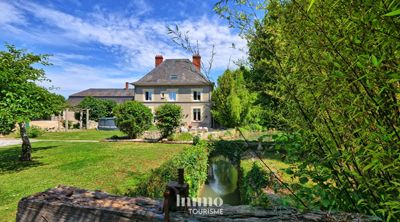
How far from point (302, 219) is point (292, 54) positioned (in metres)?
1.11

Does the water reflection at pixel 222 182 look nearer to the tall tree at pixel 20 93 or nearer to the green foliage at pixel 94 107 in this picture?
the tall tree at pixel 20 93

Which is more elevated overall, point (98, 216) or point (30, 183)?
point (98, 216)

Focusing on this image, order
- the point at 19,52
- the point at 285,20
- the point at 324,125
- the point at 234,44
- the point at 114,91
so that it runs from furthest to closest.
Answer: the point at 114,91
the point at 19,52
the point at 234,44
the point at 285,20
the point at 324,125

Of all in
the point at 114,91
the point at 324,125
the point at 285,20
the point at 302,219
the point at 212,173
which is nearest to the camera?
the point at 302,219

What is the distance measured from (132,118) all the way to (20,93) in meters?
10.4

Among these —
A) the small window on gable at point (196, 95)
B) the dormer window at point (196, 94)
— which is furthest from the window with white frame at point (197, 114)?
the dormer window at point (196, 94)

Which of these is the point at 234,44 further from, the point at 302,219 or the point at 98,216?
the point at 98,216

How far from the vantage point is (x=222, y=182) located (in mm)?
10703

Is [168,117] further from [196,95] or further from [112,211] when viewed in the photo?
[112,211]

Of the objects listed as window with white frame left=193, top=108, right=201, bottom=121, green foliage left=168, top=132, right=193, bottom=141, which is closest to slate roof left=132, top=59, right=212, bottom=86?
window with white frame left=193, top=108, right=201, bottom=121

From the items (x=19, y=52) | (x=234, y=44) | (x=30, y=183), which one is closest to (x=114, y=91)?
(x=19, y=52)

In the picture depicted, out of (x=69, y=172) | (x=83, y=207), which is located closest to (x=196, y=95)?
(x=69, y=172)

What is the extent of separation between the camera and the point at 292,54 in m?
1.77

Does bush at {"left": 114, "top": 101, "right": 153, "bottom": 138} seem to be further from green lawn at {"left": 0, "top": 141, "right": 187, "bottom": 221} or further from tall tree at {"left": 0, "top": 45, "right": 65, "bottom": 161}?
tall tree at {"left": 0, "top": 45, "right": 65, "bottom": 161}
